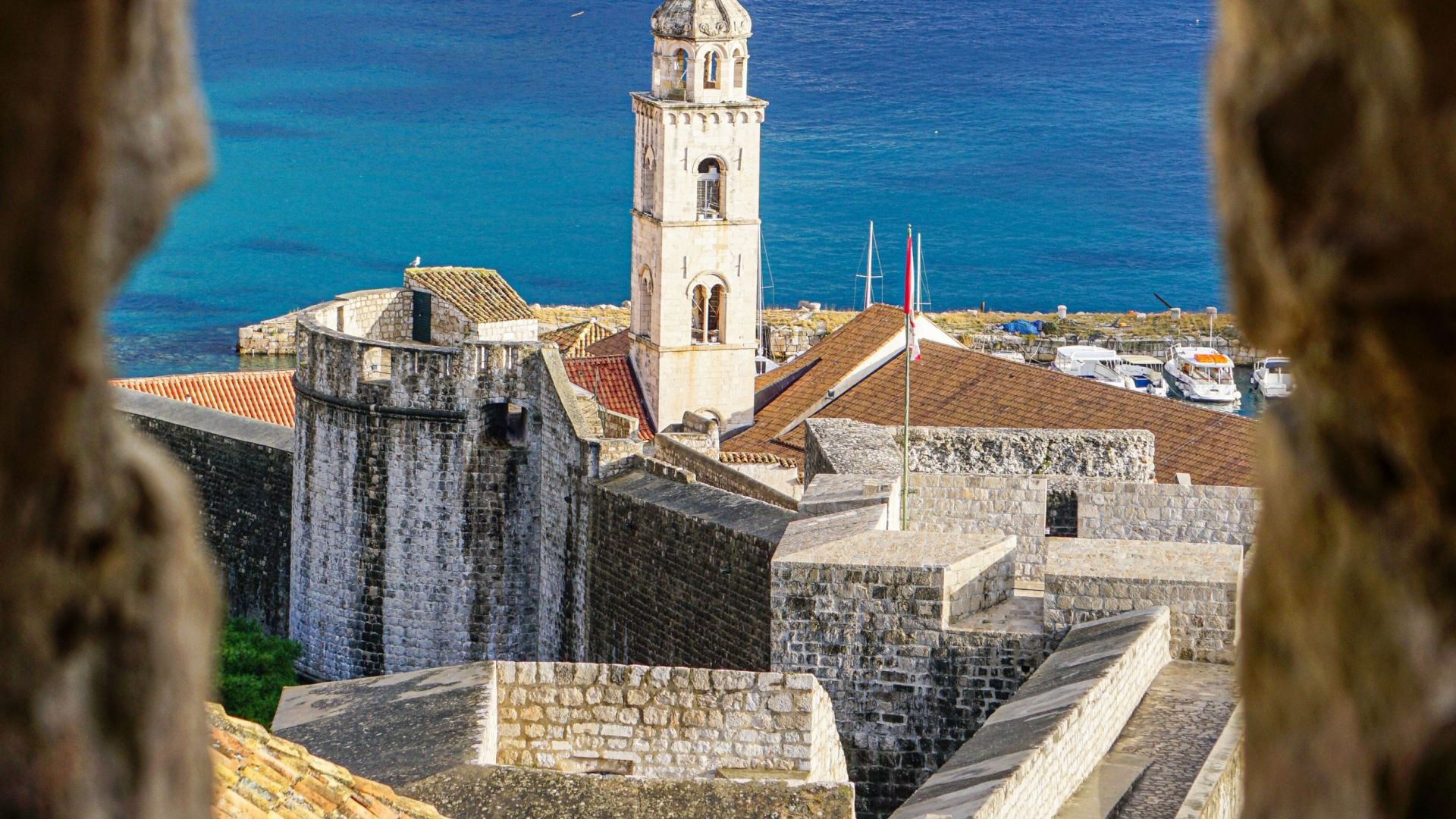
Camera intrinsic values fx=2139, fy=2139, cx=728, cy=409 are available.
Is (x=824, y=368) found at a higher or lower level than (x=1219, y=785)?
higher

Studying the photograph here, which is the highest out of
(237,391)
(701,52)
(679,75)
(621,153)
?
(621,153)

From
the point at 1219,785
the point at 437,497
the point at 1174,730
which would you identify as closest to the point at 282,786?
the point at 1219,785

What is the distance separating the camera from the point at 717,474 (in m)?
18.0

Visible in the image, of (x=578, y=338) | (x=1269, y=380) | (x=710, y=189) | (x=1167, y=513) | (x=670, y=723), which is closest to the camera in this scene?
(x=670, y=723)

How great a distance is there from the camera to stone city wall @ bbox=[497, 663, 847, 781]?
30.1 ft

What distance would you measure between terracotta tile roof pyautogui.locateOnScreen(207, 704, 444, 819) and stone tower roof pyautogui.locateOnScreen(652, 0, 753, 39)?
25.6m

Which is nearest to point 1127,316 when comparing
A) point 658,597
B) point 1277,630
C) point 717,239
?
point 717,239

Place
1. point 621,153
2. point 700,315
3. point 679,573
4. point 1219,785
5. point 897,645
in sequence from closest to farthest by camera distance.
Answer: point 1219,785 < point 897,645 < point 679,573 < point 700,315 < point 621,153

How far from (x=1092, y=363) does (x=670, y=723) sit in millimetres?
44817

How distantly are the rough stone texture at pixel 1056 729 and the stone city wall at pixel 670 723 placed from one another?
2.16 feet

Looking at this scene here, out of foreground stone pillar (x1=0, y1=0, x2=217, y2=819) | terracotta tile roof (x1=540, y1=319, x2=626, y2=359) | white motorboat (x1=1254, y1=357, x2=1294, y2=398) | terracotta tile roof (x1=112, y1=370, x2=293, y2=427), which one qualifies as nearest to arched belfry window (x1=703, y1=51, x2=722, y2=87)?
terracotta tile roof (x1=540, y1=319, x2=626, y2=359)

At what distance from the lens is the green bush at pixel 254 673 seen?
19906 mm

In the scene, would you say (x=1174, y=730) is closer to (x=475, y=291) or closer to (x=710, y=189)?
(x=475, y=291)

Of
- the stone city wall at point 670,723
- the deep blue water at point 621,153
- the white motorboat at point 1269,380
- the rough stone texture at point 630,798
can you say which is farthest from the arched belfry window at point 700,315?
the deep blue water at point 621,153
